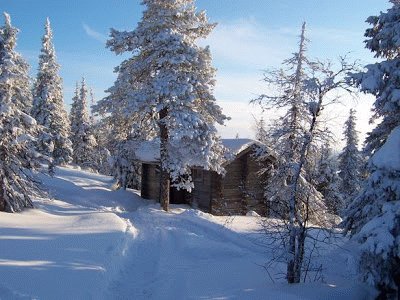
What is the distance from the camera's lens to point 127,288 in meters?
10.0

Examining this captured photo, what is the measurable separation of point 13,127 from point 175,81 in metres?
7.82

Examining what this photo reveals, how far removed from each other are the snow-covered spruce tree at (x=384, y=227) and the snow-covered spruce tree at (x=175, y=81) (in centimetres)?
1097

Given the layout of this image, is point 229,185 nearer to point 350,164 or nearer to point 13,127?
point 13,127

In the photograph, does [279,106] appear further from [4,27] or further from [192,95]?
[4,27]

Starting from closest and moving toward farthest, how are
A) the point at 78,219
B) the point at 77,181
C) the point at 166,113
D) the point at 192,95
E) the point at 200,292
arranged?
1. the point at 200,292
2. the point at 78,219
3. the point at 192,95
4. the point at 166,113
5. the point at 77,181

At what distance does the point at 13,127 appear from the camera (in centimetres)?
1638

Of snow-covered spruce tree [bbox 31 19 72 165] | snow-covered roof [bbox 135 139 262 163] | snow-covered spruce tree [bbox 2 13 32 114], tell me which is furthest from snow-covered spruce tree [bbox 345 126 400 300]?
snow-covered spruce tree [bbox 31 19 72 165]

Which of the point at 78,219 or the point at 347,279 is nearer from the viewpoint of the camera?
the point at 347,279

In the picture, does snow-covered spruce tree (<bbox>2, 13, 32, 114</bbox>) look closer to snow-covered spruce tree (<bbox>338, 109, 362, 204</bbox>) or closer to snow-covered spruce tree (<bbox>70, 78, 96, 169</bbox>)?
snow-covered spruce tree (<bbox>338, 109, 362, 204</bbox>)

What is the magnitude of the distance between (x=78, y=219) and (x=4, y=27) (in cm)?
929

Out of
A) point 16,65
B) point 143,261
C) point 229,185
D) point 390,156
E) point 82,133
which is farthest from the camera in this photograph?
point 82,133

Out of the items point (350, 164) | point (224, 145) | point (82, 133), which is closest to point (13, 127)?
point (224, 145)

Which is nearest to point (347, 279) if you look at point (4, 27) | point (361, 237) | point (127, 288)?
point (361, 237)

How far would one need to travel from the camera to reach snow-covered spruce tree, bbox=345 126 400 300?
26.3 feet
